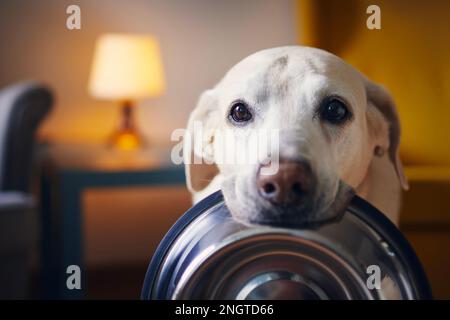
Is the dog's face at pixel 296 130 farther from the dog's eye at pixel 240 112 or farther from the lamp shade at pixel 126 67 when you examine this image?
the lamp shade at pixel 126 67

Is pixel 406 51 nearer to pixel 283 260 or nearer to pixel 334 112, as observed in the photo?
pixel 334 112

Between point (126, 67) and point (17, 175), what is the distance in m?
0.76

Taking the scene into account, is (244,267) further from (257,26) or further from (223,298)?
(257,26)

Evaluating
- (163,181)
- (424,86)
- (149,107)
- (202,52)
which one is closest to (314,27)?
(424,86)

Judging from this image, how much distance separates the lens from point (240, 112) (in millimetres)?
939

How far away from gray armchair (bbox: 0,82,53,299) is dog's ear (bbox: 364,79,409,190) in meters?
1.18

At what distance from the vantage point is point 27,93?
2.16 metres

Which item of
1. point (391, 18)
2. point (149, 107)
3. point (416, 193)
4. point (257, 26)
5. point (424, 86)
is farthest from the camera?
point (149, 107)

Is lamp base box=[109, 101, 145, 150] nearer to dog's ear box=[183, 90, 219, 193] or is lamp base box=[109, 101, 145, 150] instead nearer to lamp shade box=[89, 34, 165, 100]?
lamp shade box=[89, 34, 165, 100]

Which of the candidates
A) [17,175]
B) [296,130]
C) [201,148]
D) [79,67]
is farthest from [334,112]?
[79,67]

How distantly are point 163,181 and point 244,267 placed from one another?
1542mm

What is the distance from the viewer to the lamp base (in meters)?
2.67

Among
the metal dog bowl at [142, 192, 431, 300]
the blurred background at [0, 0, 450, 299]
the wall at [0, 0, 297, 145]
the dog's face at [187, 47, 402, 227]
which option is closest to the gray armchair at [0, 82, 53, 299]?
the blurred background at [0, 0, 450, 299]

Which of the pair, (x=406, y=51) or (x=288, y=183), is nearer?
(x=288, y=183)
